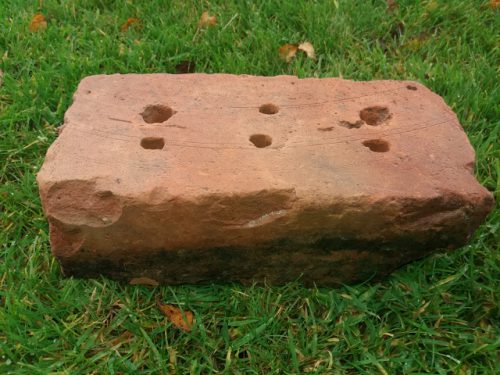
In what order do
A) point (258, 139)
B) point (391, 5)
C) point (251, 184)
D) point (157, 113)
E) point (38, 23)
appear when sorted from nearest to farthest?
point (251, 184), point (258, 139), point (157, 113), point (38, 23), point (391, 5)

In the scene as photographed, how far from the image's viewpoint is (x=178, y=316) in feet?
7.61

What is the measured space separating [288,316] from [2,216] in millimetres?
1321

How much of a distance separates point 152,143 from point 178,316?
674mm

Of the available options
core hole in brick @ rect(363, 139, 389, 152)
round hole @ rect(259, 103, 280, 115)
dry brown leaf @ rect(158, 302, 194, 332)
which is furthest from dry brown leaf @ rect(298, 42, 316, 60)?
dry brown leaf @ rect(158, 302, 194, 332)

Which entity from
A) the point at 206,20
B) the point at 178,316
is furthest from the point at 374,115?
the point at 206,20

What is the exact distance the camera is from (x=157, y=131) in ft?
7.59

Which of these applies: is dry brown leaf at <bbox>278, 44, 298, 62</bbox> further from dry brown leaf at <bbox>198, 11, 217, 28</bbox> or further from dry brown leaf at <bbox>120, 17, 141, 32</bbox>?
dry brown leaf at <bbox>120, 17, 141, 32</bbox>

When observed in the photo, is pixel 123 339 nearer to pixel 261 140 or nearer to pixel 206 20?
pixel 261 140

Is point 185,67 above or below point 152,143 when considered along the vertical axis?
below

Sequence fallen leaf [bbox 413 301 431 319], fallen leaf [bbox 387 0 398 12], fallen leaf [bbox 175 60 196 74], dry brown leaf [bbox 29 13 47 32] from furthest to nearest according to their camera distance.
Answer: fallen leaf [bbox 387 0 398 12] < dry brown leaf [bbox 29 13 47 32] < fallen leaf [bbox 175 60 196 74] < fallen leaf [bbox 413 301 431 319]

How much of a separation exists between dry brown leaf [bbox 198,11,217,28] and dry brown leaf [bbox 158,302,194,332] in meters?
1.88

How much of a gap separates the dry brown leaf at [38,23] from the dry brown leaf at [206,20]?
3.01 feet

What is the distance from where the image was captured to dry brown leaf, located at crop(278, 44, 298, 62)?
341cm

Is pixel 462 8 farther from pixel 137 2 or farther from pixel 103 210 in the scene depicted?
pixel 103 210
